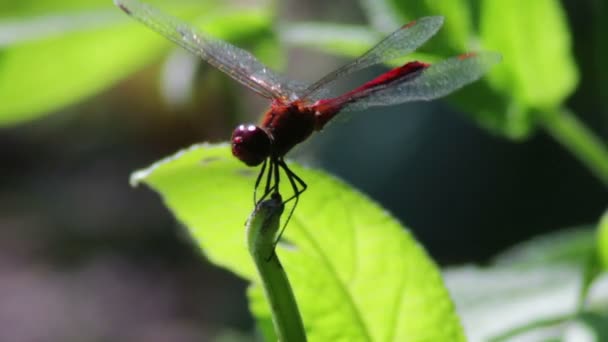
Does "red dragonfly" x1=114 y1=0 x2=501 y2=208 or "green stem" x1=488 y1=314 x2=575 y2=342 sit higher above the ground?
"red dragonfly" x1=114 y1=0 x2=501 y2=208

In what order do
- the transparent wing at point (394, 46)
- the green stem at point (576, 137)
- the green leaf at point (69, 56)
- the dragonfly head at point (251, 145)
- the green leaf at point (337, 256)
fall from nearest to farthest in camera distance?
the green leaf at point (337, 256), the dragonfly head at point (251, 145), the transparent wing at point (394, 46), the green stem at point (576, 137), the green leaf at point (69, 56)

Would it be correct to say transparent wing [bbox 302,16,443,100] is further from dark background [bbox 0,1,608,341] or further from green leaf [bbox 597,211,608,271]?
dark background [bbox 0,1,608,341]

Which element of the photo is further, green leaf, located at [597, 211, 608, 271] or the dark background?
the dark background

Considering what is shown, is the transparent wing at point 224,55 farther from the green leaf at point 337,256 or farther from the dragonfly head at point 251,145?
the green leaf at point 337,256

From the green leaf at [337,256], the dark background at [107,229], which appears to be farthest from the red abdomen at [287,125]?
the dark background at [107,229]

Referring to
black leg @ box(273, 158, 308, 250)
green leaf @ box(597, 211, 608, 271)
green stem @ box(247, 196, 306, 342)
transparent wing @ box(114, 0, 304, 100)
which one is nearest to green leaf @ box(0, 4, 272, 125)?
transparent wing @ box(114, 0, 304, 100)

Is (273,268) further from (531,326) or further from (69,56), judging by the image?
(69,56)

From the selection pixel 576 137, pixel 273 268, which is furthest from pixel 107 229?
pixel 273 268

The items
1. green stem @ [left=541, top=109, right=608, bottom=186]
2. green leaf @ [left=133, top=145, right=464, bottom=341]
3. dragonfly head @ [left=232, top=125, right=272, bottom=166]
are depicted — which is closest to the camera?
green leaf @ [left=133, top=145, right=464, bottom=341]

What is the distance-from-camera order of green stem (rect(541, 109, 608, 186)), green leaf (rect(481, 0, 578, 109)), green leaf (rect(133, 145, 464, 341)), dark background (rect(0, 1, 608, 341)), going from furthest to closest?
dark background (rect(0, 1, 608, 341)) < green stem (rect(541, 109, 608, 186)) < green leaf (rect(481, 0, 578, 109)) < green leaf (rect(133, 145, 464, 341))
